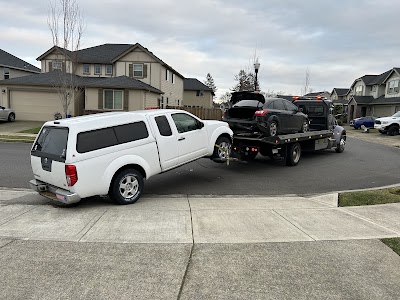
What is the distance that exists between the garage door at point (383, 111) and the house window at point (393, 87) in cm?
217

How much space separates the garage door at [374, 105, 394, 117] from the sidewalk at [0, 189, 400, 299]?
4249cm

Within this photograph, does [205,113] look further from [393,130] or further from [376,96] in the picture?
[376,96]

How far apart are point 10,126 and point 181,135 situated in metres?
21.2

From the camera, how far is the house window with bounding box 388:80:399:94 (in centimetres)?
4237

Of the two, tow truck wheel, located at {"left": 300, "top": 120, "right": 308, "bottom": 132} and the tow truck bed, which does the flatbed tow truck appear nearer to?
A: the tow truck bed

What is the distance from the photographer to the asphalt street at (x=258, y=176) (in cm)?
844

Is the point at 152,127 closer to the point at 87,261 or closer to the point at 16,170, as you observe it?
the point at 87,261

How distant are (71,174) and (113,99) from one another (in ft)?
74.6

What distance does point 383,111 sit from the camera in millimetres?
44812

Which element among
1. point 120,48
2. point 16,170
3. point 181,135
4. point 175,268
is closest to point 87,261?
point 175,268

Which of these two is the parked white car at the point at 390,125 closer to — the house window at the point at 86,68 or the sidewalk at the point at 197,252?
the sidewalk at the point at 197,252

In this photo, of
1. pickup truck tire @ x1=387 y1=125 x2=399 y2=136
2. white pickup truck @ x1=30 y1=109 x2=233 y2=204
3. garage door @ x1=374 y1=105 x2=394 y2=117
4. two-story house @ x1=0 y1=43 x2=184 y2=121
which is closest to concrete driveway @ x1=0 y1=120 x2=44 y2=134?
two-story house @ x1=0 y1=43 x2=184 y2=121

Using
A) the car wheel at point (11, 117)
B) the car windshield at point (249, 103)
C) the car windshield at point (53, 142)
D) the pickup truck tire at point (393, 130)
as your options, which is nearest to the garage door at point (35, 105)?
the car wheel at point (11, 117)

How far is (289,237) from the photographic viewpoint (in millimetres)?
4867
